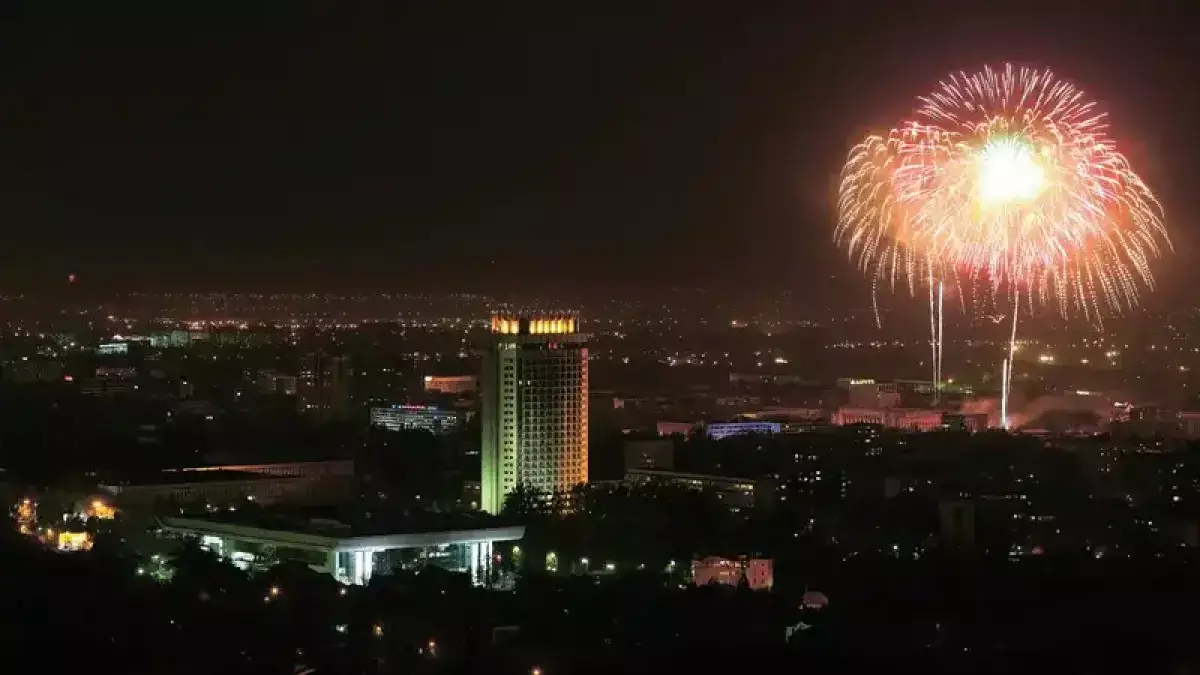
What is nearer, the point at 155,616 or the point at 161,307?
the point at 155,616

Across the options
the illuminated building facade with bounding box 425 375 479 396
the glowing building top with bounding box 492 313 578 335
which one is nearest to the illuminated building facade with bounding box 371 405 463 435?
the illuminated building facade with bounding box 425 375 479 396

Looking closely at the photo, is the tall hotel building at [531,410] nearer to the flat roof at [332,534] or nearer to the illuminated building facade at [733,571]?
the flat roof at [332,534]

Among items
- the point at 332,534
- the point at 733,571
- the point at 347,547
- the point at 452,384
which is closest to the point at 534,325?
the point at 332,534

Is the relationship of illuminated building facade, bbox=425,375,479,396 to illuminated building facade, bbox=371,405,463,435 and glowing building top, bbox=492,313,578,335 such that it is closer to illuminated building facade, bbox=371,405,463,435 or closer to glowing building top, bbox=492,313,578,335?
illuminated building facade, bbox=371,405,463,435

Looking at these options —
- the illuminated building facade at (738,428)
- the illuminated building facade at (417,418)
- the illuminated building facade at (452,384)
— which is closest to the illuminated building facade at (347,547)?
the illuminated building facade at (417,418)

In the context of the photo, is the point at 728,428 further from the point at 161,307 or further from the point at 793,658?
the point at 161,307

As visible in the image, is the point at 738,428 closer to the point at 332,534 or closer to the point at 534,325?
the point at 534,325

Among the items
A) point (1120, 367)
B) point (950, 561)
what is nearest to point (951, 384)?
point (1120, 367)
